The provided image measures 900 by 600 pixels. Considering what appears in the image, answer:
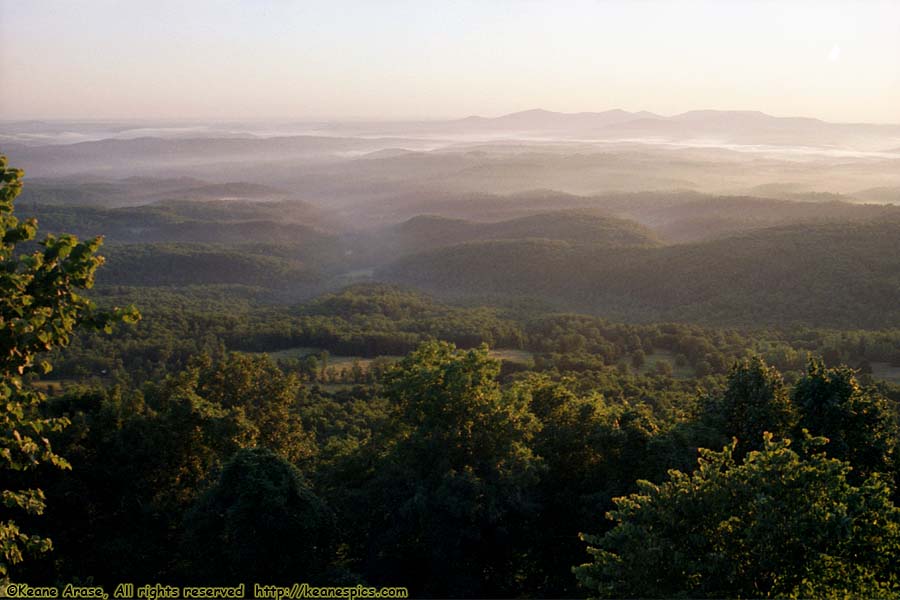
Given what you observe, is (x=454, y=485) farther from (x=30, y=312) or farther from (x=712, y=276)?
(x=712, y=276)

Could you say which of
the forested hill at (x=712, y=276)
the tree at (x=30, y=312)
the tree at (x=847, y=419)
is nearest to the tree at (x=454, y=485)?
the tree at (x=847, y=419)

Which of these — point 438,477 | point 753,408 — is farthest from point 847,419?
point 438,477

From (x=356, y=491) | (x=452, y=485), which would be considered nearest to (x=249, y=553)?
(x=356, y=491)

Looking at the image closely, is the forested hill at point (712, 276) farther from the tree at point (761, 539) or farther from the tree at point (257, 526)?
the tree at point (761, 539)

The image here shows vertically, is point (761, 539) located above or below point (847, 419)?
above

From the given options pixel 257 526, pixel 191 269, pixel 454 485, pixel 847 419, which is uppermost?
pixel 847 419

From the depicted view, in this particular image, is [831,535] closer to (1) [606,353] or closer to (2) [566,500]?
(2) [566,500]

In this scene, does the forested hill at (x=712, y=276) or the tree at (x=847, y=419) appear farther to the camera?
the forested hill at (x=712, y=276)
